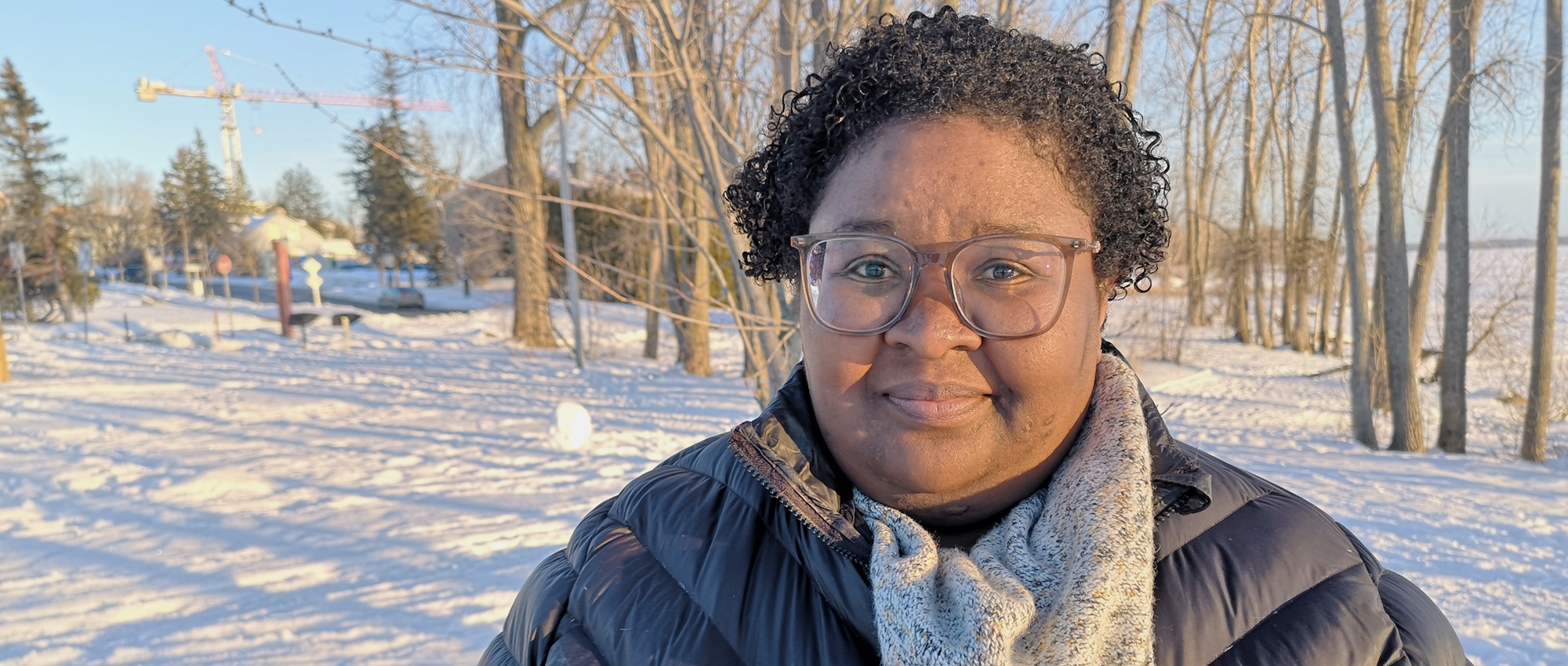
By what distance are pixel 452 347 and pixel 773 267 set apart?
18371mm

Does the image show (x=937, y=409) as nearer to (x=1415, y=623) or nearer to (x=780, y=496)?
(x=780, y=496)

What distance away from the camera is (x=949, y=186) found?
1157 mm

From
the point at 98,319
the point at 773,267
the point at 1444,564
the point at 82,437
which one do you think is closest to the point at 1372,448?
the point at 1444,564

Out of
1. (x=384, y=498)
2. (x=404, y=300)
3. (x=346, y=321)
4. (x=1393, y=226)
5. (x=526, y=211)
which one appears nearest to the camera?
(x=384, y=498)

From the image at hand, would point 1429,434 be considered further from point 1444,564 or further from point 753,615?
point 753,615

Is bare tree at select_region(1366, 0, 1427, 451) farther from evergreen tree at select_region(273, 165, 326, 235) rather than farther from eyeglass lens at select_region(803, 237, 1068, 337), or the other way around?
evergreen tree at select_region(273, 165, 326, 235)

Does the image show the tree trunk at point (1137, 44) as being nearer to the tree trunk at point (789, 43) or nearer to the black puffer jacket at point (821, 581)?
the tree trunk at point (789, 43)

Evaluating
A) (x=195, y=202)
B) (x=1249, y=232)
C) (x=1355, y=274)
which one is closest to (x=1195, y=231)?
(x=1249, y=232)

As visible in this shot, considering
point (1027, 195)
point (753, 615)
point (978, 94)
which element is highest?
point (978, 94)

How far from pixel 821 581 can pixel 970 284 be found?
1.49ft

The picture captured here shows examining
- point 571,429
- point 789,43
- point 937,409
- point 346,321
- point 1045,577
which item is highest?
point 789,43

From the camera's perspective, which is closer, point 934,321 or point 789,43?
point 934,321

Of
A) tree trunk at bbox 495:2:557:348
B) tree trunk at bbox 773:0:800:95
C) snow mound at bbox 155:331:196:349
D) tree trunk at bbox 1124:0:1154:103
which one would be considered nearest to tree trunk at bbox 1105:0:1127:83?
tree trunk at bbox 1124:0:1154:103

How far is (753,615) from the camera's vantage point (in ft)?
3.75
